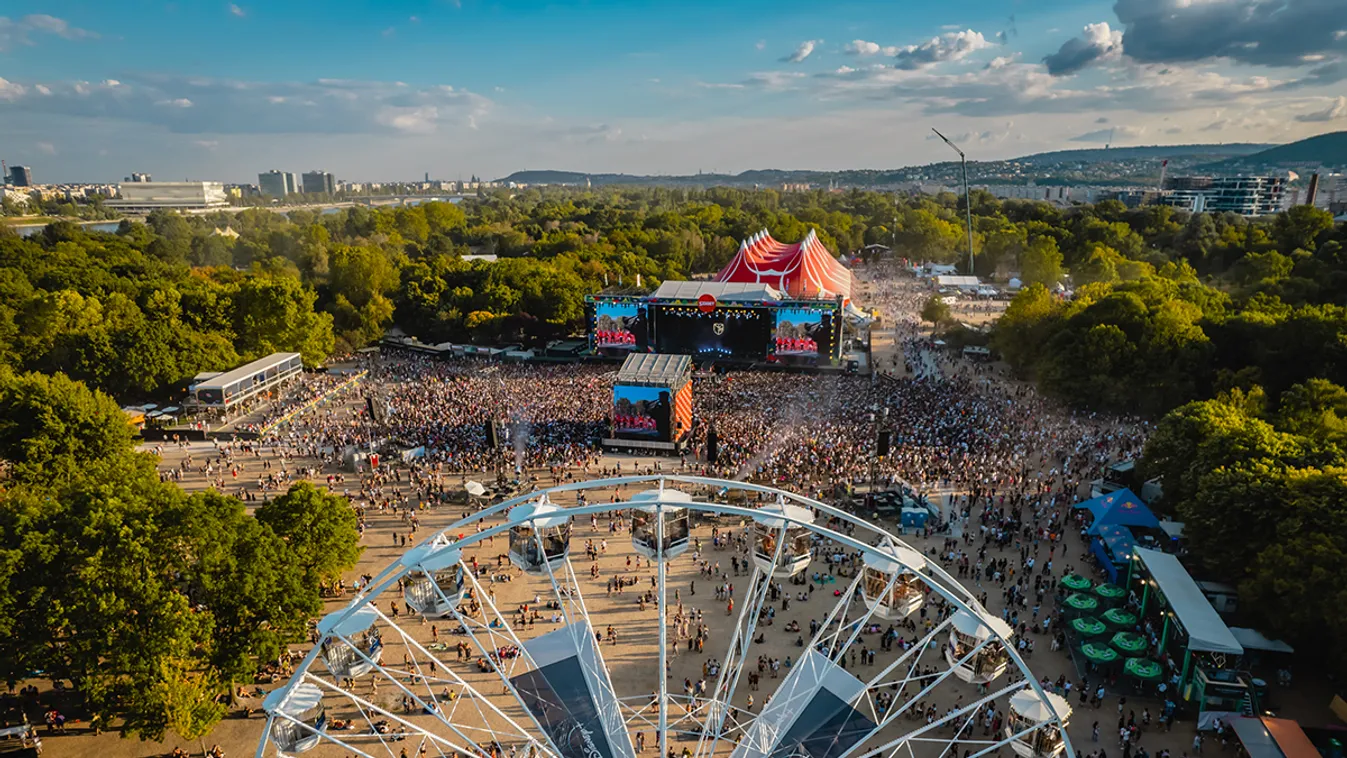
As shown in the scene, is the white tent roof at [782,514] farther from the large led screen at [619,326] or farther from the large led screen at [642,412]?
the large led screen at [619,326]

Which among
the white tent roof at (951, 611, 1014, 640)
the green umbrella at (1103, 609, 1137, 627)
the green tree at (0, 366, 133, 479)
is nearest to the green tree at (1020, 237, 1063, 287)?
the green umbrella at (1103, 609, 1137, 627)

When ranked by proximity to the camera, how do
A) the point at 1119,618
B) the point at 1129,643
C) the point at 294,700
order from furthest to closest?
the point at 1119,618 < the point at 1129,643 < the point at 294,700

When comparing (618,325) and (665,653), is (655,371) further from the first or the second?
(665,653)

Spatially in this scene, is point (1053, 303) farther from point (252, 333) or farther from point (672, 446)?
point (252, 333)

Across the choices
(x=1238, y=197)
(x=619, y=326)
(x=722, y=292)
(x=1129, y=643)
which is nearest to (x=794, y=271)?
(x=722, y=292)

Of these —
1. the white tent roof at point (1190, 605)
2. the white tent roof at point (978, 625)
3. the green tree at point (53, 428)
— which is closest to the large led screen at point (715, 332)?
the white tent roof at point (1190, 605)

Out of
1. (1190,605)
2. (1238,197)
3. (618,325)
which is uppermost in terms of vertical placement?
(1238,197)
